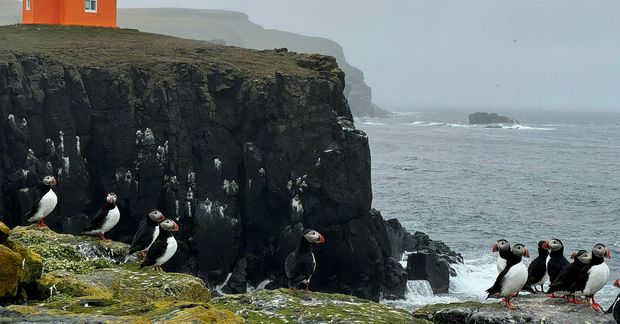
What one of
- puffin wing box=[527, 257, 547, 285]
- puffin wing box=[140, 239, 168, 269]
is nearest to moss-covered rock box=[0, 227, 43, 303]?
puffin wing box=[140, 239, 168, 269]

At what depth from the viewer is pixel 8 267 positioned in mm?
12859

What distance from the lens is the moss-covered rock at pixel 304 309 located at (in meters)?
14.7

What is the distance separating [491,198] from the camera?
309ft

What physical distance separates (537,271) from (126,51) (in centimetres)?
4805

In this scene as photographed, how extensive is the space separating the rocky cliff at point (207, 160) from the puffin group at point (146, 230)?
24.0m

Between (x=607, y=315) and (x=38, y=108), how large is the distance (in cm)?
4187

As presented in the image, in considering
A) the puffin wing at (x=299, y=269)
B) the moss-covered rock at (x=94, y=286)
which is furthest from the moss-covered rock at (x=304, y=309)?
the puffin wing at (x=299, y=269)

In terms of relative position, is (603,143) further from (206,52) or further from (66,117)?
(66,117)

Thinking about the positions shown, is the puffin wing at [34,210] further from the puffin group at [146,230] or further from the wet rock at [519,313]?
the wet rock at [519,313]

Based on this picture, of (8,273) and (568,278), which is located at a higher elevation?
(8,273)

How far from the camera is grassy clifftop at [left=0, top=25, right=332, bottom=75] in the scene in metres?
56.6

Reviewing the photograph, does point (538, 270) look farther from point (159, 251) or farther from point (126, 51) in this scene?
point (126, 51)

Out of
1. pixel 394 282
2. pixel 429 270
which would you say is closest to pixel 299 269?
pixel 394 282

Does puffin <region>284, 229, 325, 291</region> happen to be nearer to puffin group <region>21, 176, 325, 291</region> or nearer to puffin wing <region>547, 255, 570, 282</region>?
puffin group <region>21, 176, 325, 291</region>
